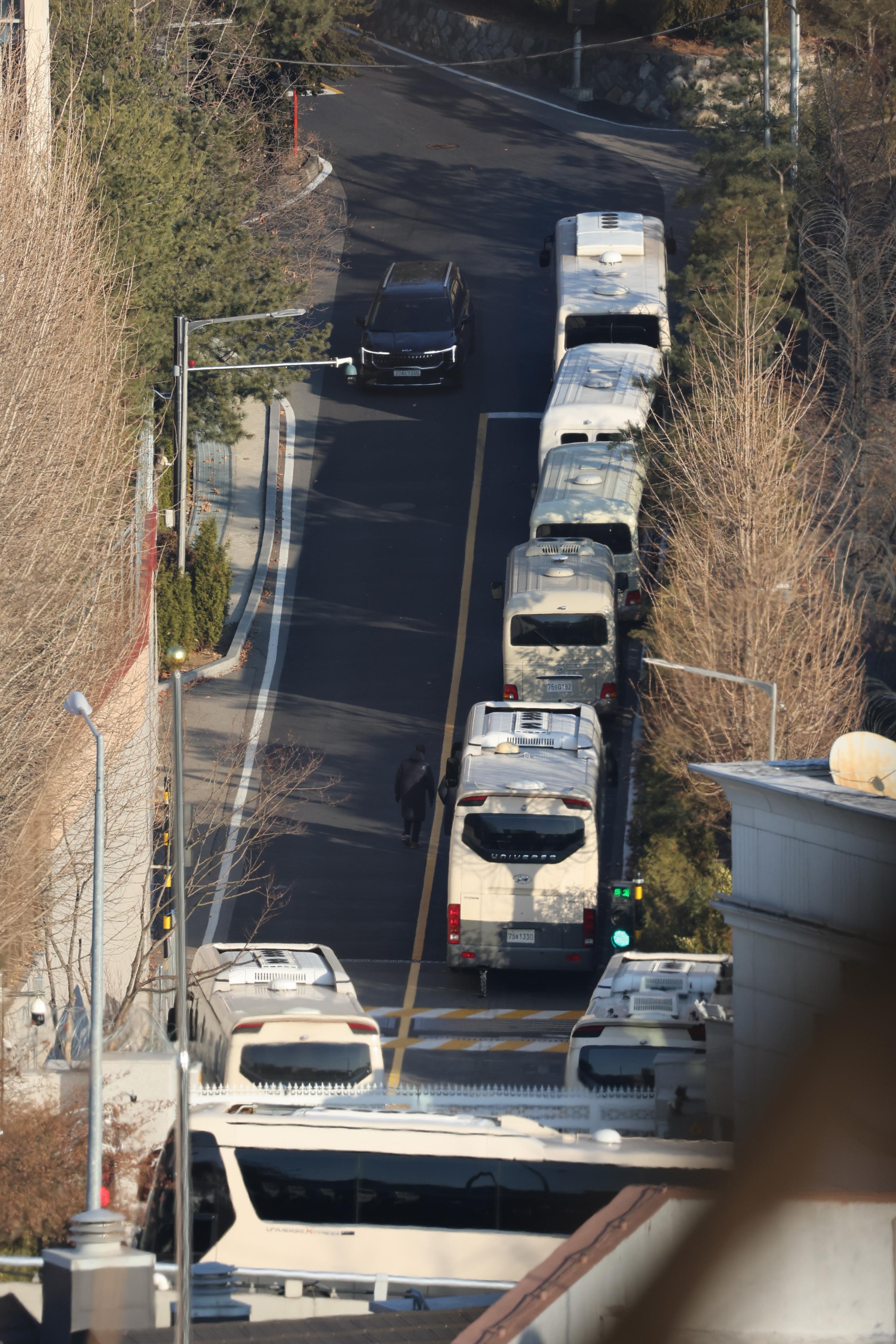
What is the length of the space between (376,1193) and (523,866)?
10766 millimetres

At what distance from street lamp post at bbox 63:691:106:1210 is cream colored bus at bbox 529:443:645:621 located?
20.3 meters

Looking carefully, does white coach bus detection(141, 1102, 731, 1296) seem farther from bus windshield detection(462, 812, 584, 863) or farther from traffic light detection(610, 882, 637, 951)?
bus windshield detection(462, 812, 584, 863)

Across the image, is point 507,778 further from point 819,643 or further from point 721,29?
point 721,29

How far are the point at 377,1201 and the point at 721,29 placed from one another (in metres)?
47.0

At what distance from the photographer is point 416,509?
147 ft

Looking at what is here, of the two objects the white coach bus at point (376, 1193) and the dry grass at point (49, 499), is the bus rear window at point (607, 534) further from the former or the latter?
the white coach bus at point (376, 1193)

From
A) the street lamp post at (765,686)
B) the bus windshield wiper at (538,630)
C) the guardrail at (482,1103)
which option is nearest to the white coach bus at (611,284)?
the bus windshield wiper at (538,630)

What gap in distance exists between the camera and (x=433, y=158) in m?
66.2

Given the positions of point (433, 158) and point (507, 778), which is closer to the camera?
point (507, 778)

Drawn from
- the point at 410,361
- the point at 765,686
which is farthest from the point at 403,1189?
the point at 410,361

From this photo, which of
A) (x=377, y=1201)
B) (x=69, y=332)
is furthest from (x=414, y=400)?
(x=377, y=1201)

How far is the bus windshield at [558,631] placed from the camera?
110ft

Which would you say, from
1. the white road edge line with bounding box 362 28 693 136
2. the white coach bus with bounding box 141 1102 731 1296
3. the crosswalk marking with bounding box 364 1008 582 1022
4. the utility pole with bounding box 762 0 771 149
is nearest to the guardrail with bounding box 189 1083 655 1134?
the white coach bus with bounding box 141 1102 731 1296

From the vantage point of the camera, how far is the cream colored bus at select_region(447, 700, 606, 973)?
26391 millimetres
